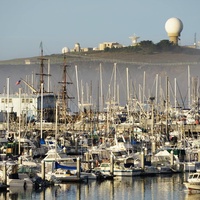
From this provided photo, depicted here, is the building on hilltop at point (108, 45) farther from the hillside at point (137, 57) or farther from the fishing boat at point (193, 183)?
the fishing boat at point (193, 183)

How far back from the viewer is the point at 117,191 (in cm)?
2967

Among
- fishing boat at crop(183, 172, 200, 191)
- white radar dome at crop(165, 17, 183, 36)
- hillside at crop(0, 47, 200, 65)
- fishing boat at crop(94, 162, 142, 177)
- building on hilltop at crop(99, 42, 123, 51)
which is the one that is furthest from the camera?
building on hilltop at crop(99, 42, 123, 51)

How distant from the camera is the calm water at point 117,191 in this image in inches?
1107

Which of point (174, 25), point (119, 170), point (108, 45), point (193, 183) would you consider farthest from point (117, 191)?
point (108, 45)

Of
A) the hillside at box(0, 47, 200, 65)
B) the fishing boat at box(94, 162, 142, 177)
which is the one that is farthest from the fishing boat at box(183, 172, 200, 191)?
the hillside at box(0, 47, 200, 65)

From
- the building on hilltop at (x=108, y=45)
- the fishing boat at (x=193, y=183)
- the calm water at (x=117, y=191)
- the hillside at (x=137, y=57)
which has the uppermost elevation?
the building on hilltop at (x=108, y=45)

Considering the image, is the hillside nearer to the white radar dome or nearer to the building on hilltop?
Answer: the building on hilltop

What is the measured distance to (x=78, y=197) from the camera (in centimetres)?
2836

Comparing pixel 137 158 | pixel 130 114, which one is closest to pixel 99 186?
pixel 137 158

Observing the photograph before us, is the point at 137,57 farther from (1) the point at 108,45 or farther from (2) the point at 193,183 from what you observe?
(2) the point at 193,183

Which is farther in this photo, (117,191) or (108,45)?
(108,45)

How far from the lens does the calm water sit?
92.3 feet

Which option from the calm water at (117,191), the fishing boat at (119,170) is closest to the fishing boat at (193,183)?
the calm water at (117,191)

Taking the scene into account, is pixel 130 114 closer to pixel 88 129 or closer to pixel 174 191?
pixel 88 129
